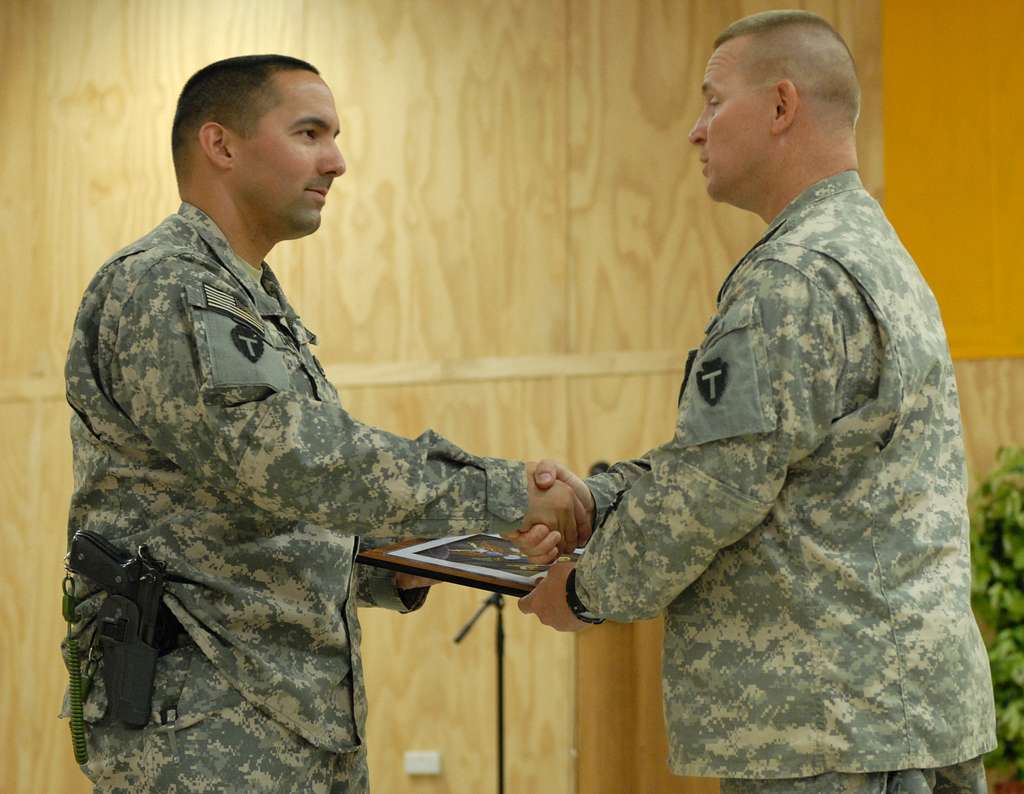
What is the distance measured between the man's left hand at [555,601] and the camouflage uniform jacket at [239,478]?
0.13 meters

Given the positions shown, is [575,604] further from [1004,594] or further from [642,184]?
[642,184]

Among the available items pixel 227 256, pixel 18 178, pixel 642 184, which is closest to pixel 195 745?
pixel 227 256

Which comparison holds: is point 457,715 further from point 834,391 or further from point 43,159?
point 834,391

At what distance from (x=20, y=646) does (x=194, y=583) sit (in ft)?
11.5

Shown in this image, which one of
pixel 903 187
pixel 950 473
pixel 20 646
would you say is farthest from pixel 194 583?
pixel 20 646

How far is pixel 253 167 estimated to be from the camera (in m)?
2.26

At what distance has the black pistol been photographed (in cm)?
191

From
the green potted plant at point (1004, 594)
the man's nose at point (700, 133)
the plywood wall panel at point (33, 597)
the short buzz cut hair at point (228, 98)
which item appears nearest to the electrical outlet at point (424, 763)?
the plywood wall panel at point (33, 597)

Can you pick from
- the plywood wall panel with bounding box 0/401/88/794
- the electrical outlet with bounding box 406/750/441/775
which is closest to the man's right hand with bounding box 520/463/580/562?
the electrical outlet with bounding box 406/750/441/775

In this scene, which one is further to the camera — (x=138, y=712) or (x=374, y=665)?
(x=374, y=665)

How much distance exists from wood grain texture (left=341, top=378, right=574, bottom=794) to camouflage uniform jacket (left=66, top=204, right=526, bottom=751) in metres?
2.49

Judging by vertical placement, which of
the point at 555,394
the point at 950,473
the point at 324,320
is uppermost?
the point at 324,320

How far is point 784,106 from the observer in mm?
2029

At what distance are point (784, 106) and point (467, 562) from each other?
0.96 m
